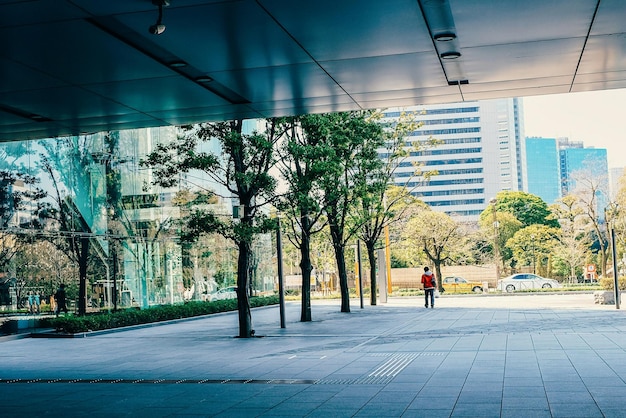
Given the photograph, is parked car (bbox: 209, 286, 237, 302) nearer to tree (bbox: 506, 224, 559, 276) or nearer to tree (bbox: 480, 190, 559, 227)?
tree (bbox: 506, 224, 559, 276)

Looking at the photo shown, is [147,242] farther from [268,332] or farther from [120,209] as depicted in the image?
[268,332]

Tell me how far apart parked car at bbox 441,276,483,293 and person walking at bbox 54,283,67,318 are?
30151mm

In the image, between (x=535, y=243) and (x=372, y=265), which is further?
(x=535, y=243)

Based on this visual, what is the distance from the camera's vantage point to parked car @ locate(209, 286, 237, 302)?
118ft

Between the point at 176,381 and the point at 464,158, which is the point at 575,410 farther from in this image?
the point at 464,158

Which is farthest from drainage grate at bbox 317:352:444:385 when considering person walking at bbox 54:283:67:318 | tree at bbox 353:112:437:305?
person walking at bbox 54:283:67:318

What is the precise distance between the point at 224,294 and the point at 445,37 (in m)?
29.0

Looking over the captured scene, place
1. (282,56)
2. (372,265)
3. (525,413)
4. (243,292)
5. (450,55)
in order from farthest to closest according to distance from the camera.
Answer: (372,265) < (243,292) < (450,55) < (282,56) < (525,413)

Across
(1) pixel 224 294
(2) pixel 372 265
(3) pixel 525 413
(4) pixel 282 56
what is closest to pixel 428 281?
(2) pixel 372 265

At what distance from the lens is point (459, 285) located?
5416cm

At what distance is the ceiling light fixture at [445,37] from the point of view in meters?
9.27

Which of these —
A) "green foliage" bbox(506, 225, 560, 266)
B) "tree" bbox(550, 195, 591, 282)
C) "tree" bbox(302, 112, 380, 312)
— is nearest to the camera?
"tree" bbox(302, 112, 380, 312)

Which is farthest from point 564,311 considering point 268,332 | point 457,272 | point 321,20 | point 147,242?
point 457,272

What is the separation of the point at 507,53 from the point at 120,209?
23137 mm
